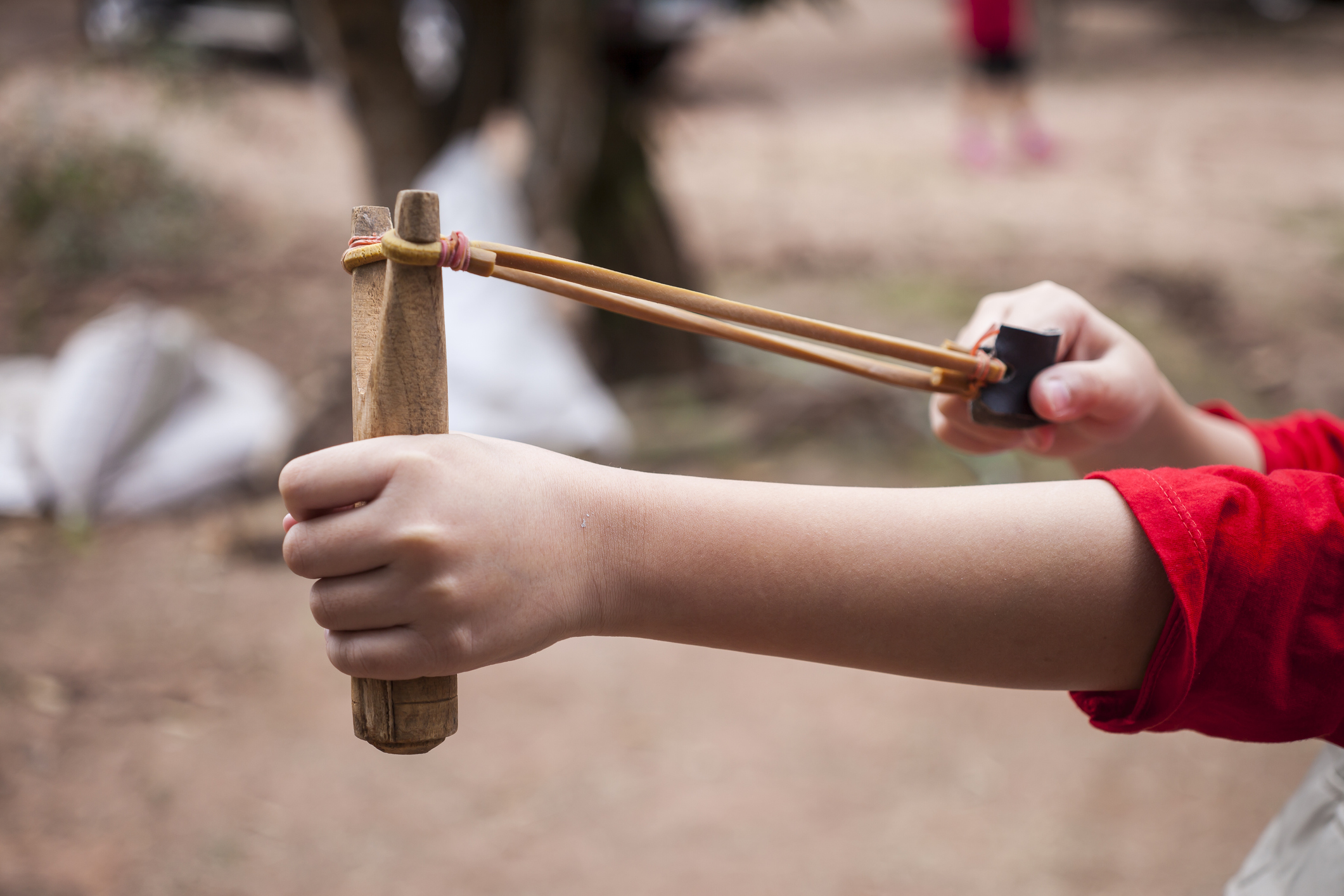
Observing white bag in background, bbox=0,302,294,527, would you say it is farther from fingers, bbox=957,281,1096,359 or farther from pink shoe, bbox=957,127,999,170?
pink shoe, bbox=957,127,999,170

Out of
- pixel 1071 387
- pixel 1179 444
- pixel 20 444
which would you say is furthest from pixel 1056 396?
pixel 20 444

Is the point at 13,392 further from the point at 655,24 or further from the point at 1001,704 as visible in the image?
the point at 655,24

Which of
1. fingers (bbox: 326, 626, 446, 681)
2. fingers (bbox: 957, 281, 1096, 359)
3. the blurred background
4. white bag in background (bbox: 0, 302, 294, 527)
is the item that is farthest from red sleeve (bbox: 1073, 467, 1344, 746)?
white bag in background (bbox: 0, 302, 294, 527)

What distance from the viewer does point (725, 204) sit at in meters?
6.76

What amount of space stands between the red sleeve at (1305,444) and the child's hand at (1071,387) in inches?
7.5

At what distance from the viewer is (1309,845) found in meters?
0.99

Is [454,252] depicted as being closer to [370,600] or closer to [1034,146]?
[370,600]

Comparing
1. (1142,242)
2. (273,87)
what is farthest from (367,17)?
(273,87)

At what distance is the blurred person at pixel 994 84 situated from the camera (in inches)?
275

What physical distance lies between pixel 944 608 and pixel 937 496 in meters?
0.09

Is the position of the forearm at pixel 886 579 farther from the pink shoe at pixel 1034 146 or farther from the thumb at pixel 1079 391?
the pink shoe at pixel 1034 146

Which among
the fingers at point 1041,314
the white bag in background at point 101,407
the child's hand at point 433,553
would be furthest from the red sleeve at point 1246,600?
the white bag in background at point 101,407

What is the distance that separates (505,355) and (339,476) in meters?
2.85

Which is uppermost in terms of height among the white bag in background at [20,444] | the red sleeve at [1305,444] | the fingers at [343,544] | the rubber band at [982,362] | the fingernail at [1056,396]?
the white bag in background at [20,444]
